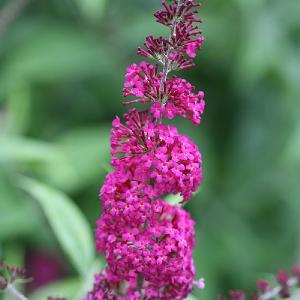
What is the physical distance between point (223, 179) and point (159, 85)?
3790 millimetres

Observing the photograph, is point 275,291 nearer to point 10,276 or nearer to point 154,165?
point 154,165

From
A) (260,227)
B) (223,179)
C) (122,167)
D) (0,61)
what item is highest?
(0,61)

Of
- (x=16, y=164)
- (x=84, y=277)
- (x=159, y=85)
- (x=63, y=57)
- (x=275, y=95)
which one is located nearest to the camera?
(x=159, y=85)

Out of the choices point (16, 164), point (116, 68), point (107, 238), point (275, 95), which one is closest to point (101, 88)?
point (116, 68)

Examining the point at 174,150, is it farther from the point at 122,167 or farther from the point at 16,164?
the point at 16,164

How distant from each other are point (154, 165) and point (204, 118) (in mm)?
3741

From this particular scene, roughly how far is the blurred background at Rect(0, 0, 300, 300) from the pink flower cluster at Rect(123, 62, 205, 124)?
2.77 meters

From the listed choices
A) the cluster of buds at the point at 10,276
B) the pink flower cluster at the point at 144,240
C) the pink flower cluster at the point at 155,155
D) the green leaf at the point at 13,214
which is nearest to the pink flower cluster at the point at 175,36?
the pink flower cluster at the point at 155,155

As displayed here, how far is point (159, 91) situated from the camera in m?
1.87

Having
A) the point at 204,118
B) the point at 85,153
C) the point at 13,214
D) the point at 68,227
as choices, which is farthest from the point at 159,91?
the point at 204,118

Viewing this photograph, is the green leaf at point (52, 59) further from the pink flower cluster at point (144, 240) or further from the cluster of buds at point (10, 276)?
the pink flower cluster at point (144, 240)

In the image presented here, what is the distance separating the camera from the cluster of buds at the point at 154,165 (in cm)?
185

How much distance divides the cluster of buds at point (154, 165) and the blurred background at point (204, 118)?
2.73 metres

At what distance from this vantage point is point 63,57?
5379 millimetres
